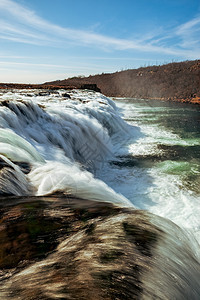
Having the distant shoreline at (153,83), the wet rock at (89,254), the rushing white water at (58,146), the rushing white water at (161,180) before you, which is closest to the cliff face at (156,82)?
the distant shoreline at (153,83)

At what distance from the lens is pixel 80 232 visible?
219 cm

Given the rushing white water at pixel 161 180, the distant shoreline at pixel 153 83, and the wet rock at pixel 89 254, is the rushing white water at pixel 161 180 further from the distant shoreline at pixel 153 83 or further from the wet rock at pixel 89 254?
the distant shoreline at pixel 153 83

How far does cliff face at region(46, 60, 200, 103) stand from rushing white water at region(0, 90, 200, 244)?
28872 millimetres

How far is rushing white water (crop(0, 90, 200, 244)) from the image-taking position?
12.2ft

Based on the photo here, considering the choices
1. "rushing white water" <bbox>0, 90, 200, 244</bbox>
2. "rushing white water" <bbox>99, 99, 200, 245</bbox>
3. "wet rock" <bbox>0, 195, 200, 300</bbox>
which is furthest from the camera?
"rushing white water" <bbox>99, 99, 200, 245</bbox>

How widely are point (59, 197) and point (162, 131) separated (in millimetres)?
11612

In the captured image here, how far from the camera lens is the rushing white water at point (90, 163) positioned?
3713mm

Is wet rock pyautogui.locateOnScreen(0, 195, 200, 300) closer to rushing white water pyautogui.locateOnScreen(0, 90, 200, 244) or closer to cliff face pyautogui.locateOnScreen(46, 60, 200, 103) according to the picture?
rushing white water pyautogui.locateOnScreen(0, 90, 200, 244)

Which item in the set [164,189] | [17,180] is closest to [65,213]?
[17,180]

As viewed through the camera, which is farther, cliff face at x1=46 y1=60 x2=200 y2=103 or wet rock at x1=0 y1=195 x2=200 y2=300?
cliff face at x1=46 y1=60 x2=200 y2=103

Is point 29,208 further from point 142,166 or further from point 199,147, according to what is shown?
point 199,147

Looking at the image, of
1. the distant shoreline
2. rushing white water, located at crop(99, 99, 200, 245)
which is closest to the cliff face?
the distant shoreline

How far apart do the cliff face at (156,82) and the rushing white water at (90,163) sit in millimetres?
28872

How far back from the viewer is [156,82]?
2126 inches
